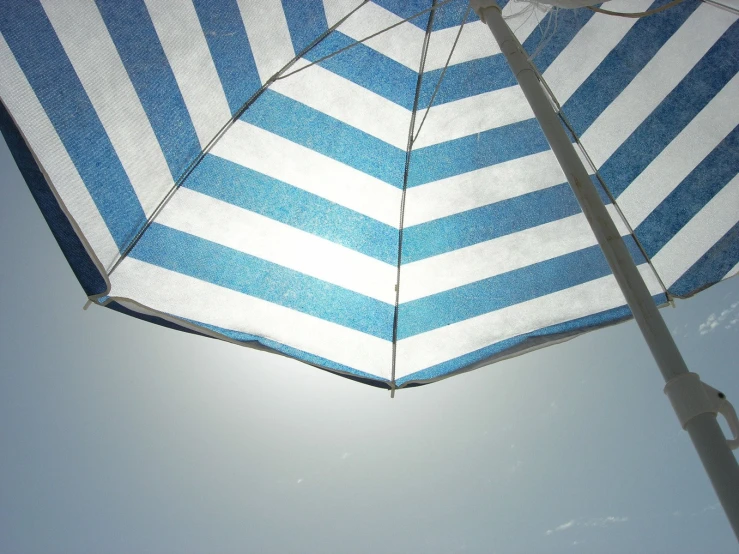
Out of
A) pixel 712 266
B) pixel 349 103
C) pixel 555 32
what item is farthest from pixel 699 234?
pixel 349 103

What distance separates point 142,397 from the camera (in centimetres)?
635

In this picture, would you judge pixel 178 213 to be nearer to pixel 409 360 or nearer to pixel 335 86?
pixel 335 86

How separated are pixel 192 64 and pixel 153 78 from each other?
14cm

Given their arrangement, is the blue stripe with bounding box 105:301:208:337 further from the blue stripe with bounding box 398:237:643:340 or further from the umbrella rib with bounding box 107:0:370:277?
the blue stripe with bounding box 398:237:643:340

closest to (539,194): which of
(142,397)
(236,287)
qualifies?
(236,287)

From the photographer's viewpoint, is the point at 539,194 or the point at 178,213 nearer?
the point at 178,213

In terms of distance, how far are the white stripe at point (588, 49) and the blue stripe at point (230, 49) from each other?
1287mm

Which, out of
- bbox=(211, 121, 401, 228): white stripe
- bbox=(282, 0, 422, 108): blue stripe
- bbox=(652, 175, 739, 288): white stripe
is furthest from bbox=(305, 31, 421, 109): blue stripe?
bbox=(652, 175, 739, 288): white stripe

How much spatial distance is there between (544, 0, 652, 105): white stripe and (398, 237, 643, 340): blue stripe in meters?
0.72

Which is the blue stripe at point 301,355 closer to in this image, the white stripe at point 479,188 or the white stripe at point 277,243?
the white stripe at point 277,243

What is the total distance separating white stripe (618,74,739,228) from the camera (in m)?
2.45

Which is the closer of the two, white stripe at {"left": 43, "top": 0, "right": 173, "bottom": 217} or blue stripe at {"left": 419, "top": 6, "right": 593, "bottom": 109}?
white stripe at {"left": 43, "top": 0, "right": 173, "bottom": 217}

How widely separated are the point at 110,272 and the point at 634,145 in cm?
218

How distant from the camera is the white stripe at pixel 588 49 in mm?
2455
